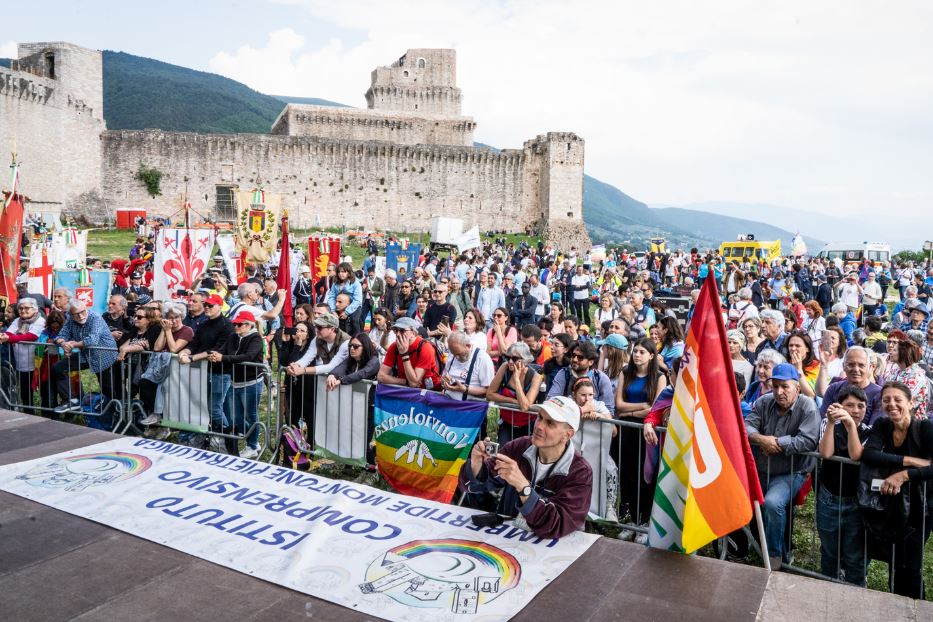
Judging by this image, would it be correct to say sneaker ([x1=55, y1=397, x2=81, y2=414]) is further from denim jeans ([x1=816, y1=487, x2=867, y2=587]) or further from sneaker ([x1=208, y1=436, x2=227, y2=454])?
denim jeans ([x1=816, y1=487, x2=867, y2=587])

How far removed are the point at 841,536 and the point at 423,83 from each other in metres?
75.6

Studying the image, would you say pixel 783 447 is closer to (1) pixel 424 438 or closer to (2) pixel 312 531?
(1) pixel 424 438

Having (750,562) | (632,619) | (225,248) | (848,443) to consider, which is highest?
(225,248)

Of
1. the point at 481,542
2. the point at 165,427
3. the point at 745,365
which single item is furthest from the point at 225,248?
the point at 481,542

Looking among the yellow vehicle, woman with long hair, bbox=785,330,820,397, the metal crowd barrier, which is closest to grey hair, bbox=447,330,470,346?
the metal crowd barrier

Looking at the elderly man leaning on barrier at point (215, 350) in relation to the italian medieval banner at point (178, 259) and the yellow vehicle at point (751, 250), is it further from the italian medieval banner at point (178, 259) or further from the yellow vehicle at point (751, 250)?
the yellow vehicle at point (751, 250)

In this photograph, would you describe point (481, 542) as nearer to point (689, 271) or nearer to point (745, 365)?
point (745, 365)

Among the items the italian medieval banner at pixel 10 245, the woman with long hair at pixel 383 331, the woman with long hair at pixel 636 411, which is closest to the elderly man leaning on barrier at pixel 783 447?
the woman with long hair at pixel 636 411

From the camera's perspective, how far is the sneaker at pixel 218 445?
7.29 metres

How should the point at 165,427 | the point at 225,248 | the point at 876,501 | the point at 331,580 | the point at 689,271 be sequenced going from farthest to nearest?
the point at 689,271 → the point at 225,248 → the point at 165,427 → the point at 876,501 → the point at 331,580

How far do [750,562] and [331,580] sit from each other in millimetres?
3106

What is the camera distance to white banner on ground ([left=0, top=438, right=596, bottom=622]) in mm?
3641

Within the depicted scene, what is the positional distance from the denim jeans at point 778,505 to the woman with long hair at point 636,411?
0.97 m

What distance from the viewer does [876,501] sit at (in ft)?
14.4
